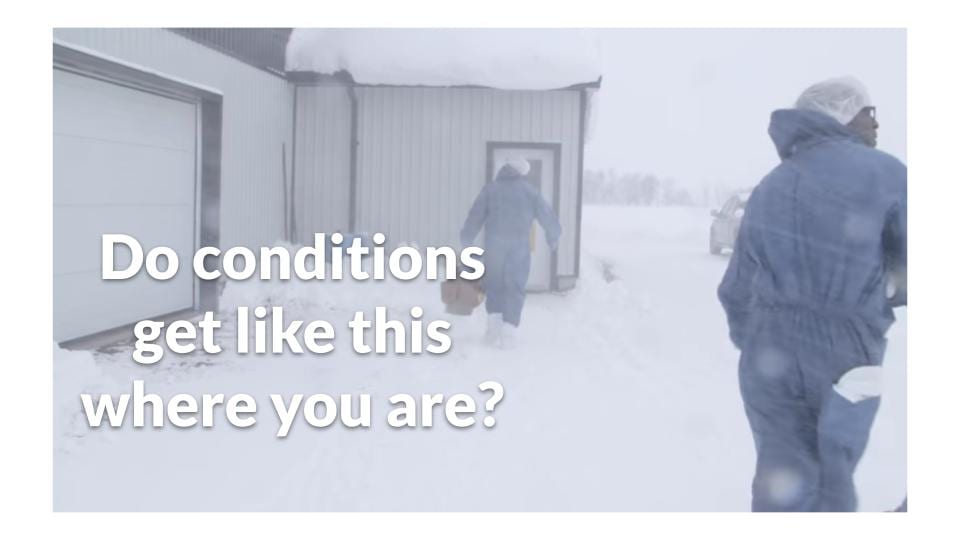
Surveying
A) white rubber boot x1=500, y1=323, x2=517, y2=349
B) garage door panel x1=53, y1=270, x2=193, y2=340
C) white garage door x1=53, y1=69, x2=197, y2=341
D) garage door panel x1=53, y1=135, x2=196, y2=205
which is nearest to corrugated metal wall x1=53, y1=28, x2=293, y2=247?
white garage door x1=53, y1=69, x2=197, y2=341

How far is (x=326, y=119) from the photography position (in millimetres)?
10672

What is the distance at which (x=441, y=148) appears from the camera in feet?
34.5

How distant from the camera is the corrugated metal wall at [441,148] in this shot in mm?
10352

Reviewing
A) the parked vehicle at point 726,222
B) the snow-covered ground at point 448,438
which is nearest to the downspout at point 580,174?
the snow-covered ground at point 448,438

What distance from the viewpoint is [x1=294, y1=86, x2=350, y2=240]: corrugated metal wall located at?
10648 mm

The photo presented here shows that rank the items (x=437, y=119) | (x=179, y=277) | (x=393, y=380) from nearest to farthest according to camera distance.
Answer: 1. (x=393, y=380)
2. (x=179, y=277)
3. (x=437, y=119)

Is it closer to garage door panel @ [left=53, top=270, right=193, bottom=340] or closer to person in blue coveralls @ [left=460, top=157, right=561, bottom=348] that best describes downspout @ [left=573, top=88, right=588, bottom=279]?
person in blue coveralls @ [left=460, top=157, right=561, bottom=348]

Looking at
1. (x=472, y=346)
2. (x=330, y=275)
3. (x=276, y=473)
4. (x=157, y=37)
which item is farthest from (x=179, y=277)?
(x=276, y=473)

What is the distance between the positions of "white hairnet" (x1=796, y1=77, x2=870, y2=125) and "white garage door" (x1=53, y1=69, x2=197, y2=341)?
11.5 feet

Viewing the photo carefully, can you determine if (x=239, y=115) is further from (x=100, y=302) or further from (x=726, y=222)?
(x=726, y=222)

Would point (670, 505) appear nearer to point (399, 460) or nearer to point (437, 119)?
point (399, 460)

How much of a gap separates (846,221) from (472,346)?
4684 mm

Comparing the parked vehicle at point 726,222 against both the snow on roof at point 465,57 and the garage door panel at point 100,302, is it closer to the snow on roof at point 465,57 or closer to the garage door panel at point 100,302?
the snow on roof at point 465,57

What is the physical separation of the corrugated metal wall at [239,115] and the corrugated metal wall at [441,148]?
1013 mm
